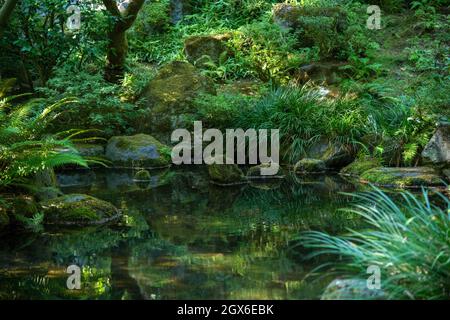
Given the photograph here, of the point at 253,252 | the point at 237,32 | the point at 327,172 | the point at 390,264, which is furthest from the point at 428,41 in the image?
the point at 390,264

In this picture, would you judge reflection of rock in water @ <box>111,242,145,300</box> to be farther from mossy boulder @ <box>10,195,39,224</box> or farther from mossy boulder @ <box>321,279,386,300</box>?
mossy boulder @ <box>10,195,39,224</box>

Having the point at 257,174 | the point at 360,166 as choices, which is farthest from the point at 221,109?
the point at 360,166

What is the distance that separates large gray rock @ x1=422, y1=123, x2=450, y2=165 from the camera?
9.06m

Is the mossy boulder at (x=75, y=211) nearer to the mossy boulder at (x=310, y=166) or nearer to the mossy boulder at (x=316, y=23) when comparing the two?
the mossy boulder at (x=310, y=166)

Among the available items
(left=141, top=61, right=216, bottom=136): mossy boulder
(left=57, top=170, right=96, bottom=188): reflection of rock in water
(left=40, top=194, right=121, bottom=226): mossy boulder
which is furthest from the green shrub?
(left=141, top=61, right=216, bottom=136): mossy boulder

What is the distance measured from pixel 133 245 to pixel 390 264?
278 centimetres

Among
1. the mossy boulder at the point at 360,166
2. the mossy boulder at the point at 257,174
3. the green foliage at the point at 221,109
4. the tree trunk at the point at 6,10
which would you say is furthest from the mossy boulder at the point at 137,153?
the tree trunk at the point at 6,10

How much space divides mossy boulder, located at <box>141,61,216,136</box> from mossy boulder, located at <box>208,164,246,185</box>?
2.57 meters

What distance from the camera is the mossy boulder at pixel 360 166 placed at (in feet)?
32.3

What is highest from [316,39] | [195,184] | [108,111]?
[316,39]

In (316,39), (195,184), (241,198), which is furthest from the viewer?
(316,39)

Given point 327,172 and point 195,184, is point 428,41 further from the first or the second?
point 195,184

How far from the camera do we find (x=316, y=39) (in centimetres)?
1433

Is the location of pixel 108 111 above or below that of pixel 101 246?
above
